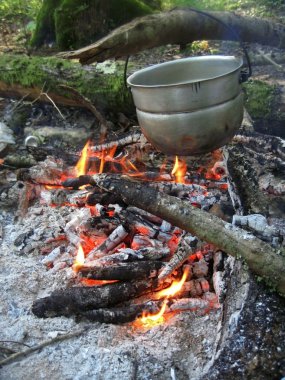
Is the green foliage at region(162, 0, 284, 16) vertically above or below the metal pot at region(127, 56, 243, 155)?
below

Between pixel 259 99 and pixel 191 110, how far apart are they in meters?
1.79

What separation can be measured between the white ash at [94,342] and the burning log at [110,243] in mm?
208

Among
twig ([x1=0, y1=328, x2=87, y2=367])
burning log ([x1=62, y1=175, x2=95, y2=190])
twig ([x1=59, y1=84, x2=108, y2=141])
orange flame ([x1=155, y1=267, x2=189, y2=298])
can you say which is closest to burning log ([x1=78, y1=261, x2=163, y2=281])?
orange flame ([x1=155, y1=267, x2=189, y2=298])

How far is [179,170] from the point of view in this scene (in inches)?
147

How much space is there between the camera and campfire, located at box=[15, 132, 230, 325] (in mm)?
2607

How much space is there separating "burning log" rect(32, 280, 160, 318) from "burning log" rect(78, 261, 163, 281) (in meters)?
0.04

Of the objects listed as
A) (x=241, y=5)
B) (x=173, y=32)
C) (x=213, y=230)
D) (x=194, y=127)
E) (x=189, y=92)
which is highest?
(x=189, y=92)

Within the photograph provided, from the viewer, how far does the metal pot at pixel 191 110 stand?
8.63 ft

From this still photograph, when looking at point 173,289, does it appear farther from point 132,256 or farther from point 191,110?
point 191,110

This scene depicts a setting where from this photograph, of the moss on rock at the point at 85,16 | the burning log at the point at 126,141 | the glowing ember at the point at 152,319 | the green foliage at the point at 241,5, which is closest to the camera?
the glowing ember at the point at 152,319

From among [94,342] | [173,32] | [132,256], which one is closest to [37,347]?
[94,342]

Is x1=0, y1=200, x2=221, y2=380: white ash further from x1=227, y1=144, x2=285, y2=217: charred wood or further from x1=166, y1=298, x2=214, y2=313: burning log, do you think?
x1=227, y1=144, x2=285, y2=217: charred wood

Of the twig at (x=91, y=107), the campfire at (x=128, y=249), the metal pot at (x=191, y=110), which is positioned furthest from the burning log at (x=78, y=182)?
the twig at (x=91, y=107)

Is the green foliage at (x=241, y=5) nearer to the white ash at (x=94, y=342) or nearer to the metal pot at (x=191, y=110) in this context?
the metal pot at (x=191, y=110)
